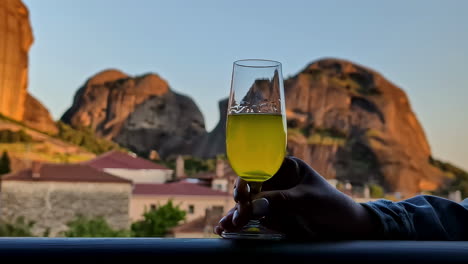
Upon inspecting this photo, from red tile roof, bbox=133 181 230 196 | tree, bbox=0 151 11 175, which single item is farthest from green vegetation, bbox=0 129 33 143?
red tile roof, bbox=133 181 230 196

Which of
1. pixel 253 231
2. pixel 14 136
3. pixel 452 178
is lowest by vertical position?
pixel 452 178

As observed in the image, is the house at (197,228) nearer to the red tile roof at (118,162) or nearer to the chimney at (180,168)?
the red tile roof at (118,162)

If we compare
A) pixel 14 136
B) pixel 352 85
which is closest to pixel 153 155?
pixel 14 136

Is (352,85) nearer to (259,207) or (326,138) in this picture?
(326,138)

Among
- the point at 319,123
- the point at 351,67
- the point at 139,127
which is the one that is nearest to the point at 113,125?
the point at 139,127

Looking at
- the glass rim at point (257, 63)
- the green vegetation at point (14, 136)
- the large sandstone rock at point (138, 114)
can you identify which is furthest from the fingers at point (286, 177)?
the large sandstone rock at point (138, 114)

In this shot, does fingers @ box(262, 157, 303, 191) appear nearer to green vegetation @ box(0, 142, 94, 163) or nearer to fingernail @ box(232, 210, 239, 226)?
fingernail @ box(232, 210, 239, 226)

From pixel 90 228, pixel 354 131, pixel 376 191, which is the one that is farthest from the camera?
pixel 354 131

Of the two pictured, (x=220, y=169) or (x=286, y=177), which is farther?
(x=220, y=169)
